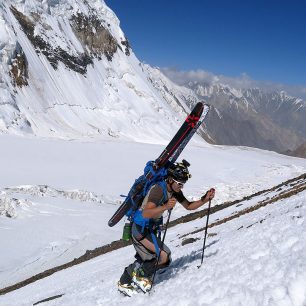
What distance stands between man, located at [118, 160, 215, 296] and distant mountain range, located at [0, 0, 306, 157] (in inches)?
3626

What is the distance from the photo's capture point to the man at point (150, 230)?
8.73 meters

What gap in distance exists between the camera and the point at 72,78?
148 metres

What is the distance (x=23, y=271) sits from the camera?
28.7 metres

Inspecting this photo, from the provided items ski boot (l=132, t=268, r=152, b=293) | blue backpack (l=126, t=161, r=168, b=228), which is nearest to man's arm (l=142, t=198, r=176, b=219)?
blue backpack (l=126, t=161, r=168, b=228)

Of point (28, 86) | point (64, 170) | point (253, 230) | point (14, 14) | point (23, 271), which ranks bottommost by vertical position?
point (23, 271)

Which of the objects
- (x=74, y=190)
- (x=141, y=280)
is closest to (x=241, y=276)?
(x=141, y=280)

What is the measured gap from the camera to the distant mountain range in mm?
115875

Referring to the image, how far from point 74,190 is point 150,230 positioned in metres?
41.6

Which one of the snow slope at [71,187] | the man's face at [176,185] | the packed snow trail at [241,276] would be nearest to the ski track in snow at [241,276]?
the packed snow trail at [241,276]

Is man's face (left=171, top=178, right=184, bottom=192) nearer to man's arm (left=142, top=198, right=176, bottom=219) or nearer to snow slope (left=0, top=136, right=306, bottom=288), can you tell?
man's arm (left=142, top=198, right=176, bottom=219)

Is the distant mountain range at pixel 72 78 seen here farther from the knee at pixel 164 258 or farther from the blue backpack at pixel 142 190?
the knee at pixel 164 258

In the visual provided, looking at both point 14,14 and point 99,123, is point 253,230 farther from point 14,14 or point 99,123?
point 14,14

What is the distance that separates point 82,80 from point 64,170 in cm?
9721

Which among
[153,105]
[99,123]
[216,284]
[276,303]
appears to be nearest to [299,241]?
[216,284]
